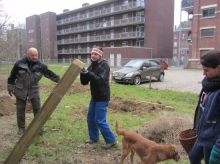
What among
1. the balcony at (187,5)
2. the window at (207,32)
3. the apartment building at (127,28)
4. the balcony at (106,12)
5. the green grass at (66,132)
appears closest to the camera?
the green grass at (66,132)

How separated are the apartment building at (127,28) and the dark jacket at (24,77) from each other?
26870mm

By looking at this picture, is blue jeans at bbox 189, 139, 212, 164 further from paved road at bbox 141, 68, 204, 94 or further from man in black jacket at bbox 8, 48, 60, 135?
paved road at bbox 141, 68, 204, 94

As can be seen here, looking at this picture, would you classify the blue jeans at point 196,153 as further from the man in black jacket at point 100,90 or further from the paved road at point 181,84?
the paved road at point 181,84

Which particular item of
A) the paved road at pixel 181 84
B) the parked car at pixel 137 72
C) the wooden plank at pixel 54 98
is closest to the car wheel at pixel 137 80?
the parked car at pixel 137 72

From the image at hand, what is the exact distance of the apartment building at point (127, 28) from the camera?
3853 centimetres

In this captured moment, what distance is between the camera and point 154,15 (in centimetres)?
3859

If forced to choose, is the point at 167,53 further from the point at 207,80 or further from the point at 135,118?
the point at 207,80

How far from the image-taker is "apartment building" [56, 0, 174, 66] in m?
38.5

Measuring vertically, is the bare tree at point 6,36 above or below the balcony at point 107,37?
below

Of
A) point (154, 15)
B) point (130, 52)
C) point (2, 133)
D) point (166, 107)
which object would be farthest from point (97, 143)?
point (154, 15)

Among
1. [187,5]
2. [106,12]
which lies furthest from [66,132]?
[106,12]

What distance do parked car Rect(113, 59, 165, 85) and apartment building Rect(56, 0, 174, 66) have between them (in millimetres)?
16611

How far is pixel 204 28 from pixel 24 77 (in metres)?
31.2

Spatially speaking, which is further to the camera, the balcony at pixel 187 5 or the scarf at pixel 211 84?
the balcony at pixel 187 5
